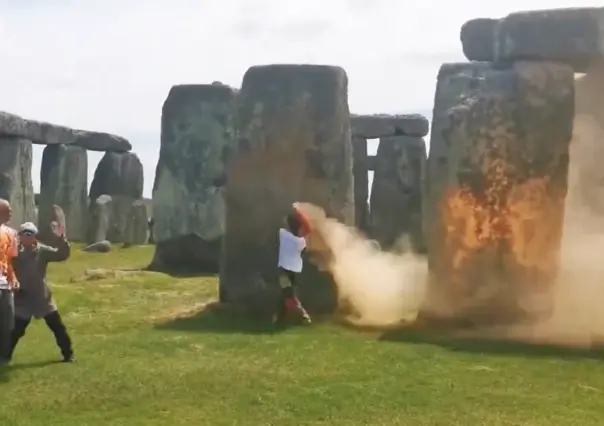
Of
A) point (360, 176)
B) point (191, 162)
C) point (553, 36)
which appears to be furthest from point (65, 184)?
point (553, 36)

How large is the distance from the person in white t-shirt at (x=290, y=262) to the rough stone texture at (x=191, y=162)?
A: 19.8ft

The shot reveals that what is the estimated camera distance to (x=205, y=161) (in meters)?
16.9

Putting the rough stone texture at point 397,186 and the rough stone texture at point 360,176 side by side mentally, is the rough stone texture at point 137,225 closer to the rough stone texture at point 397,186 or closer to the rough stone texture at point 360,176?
the rough stone texture at point 360,176

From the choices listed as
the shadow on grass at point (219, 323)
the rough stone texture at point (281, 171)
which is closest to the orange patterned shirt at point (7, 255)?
the shadow on grass at point (219, 323)

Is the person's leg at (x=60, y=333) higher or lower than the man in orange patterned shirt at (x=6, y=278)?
lower

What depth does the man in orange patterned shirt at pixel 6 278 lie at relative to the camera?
771 centimetres

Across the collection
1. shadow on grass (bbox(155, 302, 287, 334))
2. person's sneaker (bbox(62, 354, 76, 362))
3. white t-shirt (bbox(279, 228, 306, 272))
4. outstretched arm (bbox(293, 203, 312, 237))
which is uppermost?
outstretched arm (bbox(293, 203, 312, 237))

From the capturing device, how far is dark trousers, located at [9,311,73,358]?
8.09 metres

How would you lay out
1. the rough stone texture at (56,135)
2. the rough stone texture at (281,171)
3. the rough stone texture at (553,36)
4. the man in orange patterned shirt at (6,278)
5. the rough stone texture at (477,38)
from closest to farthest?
1. the man in orange patterned shirt at (6,278)
2. the rough stone texture at (281,171)
3. the rough stone texture at (553,36)
4. the rough stone texture at (477,38)
5. the rough stone texture at (56,135)

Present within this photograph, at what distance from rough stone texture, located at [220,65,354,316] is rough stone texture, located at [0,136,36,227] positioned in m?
6.79

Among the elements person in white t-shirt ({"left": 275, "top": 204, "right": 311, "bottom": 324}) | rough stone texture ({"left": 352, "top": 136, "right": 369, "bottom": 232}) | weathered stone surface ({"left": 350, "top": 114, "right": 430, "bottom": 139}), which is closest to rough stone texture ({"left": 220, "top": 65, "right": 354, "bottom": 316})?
person in white t-shirt ({"left": 275, "top": 204, "right": 311, "bottom": 324})

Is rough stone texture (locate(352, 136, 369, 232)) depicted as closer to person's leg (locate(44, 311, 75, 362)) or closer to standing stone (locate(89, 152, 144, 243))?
standing stone (locate(89, 152, 144, 243))

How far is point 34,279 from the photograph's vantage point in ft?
26.5

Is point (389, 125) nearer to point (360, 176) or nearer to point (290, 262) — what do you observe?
point (360, 176)
